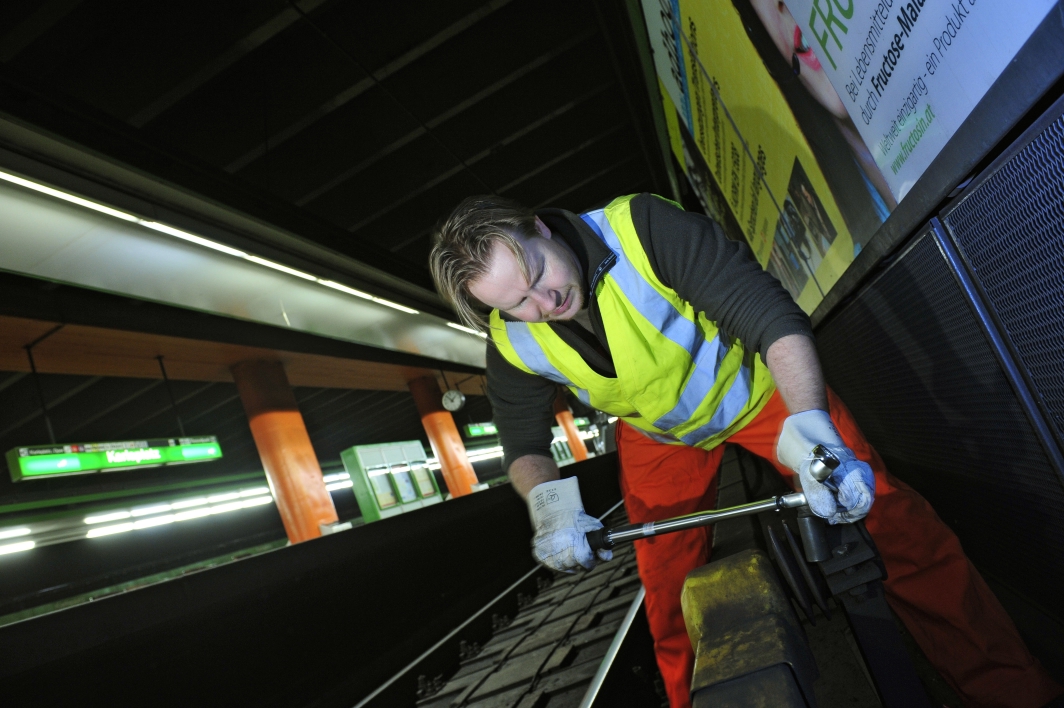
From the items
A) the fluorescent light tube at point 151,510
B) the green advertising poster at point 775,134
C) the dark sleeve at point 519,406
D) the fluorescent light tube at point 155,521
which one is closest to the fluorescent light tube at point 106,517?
the fluorescent light tube at point 151,510

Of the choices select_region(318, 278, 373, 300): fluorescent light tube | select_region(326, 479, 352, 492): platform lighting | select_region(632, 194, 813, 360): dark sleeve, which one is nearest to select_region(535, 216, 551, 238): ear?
select_region(632, 194, 813, 360): dark sleeve

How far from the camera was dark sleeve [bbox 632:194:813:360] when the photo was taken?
170 centimetres

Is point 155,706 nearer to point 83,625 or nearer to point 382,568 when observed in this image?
point 83,625

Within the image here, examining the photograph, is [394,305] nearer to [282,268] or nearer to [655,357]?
[282,268]

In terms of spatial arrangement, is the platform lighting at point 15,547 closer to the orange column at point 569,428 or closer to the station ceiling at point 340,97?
the station ceiling at point 340,97

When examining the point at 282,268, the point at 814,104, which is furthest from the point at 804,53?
the point at 282,268

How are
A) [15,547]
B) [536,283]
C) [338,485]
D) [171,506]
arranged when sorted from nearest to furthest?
[536,283] < [15,547] < [171,506] < [338,485]

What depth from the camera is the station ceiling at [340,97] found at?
5.49 meters

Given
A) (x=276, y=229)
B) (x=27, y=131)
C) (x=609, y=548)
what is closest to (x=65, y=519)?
A: (x=276, y=229)

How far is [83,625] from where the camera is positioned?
3000 millimetres

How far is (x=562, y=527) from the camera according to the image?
6.73ft

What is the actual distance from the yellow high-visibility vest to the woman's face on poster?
76 cm

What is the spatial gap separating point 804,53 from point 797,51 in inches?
2.2

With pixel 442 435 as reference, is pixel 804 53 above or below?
below
